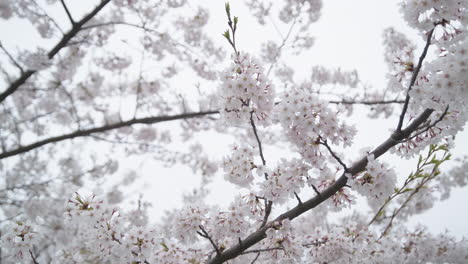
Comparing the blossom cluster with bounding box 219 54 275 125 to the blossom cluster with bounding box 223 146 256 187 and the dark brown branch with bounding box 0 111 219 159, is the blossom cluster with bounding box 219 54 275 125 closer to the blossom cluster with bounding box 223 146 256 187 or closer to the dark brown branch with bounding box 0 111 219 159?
the blossom cluster with bounding box 223 146 256 187

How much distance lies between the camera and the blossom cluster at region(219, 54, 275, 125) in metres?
→ 2.31

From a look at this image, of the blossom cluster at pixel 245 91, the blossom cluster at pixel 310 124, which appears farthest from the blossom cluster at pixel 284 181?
the blossom cluster at pixel 245 91

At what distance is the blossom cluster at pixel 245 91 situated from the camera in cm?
231

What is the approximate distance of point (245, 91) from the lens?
2377mm

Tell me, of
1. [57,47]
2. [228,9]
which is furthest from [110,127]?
[228,9]

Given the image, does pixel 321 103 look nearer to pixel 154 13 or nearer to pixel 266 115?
pixel 266 115

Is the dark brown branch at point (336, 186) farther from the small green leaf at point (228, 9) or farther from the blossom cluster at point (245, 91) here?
the small green leaf at point (228, 9)

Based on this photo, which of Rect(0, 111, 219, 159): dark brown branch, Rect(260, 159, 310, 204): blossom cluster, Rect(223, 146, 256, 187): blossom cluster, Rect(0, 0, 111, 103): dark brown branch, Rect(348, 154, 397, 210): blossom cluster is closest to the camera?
Rect(348, 154, 397, 210): blossom cluster

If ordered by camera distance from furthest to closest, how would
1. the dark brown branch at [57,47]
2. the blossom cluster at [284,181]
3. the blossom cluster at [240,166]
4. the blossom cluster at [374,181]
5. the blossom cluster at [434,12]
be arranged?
1. the dark brown branch at [57,47]
2. the blossom cluster at [240,166]
3. the blossom cluster at [284,181]
4. the blossom cluster at [374,181]
5. the blossom cluster at [434,12]

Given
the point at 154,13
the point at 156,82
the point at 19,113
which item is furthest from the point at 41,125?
the point at 154,13

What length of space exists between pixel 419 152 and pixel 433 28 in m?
1.02

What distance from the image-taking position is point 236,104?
2.42 meters

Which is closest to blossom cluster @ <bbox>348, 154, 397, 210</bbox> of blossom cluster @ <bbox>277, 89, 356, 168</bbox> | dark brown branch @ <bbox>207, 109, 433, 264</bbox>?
dark brown branch @ <bbox>207, 109, 433, 264</bbox>

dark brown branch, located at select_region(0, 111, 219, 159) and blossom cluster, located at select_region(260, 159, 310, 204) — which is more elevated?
dark brown branch, located at select_region(0, 111, 219, 159)
